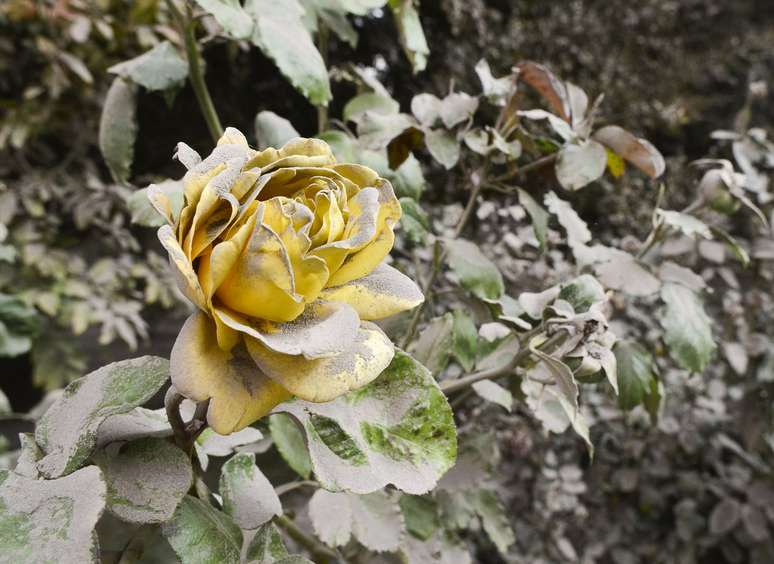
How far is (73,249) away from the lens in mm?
2029

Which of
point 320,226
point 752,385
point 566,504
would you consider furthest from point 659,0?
point 320,226

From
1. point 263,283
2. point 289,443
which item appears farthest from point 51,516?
point 289,443

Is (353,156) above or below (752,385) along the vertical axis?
above

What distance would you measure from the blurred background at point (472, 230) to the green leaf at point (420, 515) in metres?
0.58

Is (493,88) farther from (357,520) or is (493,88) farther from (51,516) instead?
(51,516)

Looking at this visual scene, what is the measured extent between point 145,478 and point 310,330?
145 mm

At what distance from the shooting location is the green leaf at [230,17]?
591 millimetres

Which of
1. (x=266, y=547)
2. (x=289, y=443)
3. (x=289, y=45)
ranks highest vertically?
(x=289, y=45)

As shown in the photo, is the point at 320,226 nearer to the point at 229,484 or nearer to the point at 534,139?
the point at 229,484

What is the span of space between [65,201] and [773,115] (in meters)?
2.70

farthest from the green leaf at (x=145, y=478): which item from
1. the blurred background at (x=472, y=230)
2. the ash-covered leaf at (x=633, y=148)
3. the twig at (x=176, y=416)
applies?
the blurred background at (x=472, y=230)

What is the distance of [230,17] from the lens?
0.60 metres

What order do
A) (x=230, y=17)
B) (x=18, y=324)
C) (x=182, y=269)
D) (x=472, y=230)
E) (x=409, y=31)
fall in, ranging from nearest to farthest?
(x=182, y=269) → (x=230, y=17) → (x=409, y=31) → (x=18, y=324) → (x=472, y=230)

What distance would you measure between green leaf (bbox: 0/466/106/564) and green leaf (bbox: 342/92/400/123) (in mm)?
599
